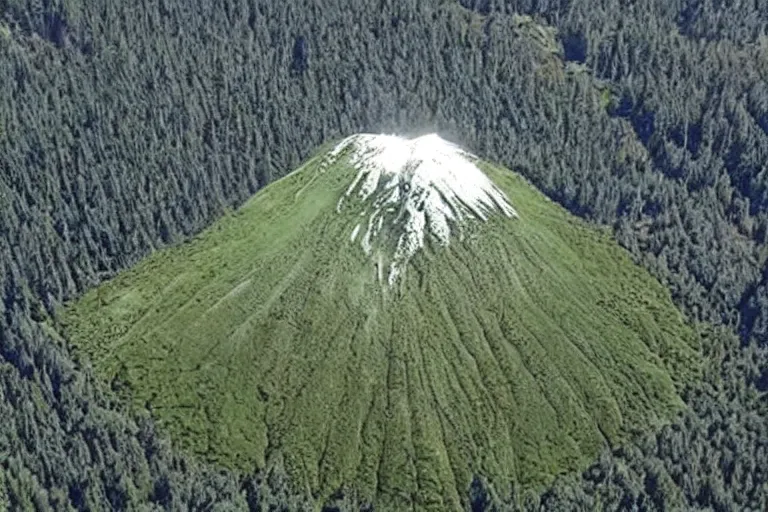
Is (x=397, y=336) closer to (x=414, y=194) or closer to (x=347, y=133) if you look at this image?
(x=414, y=194)

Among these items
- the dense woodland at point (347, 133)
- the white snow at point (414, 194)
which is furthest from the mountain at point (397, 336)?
the dense woodland at point (347, 133)

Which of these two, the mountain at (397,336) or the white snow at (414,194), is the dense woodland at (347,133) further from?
the white snow at (414,194)

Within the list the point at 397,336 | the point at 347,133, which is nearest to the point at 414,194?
the point at 397,336

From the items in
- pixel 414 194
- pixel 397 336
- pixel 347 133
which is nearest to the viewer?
pixel 397 336

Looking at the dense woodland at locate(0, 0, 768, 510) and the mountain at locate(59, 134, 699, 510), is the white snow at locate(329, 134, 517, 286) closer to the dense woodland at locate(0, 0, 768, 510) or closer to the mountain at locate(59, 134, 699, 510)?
the mountain at locate(59, 134, 699, 510)

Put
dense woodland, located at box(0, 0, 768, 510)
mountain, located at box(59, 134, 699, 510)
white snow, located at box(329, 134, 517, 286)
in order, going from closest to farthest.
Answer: dense woodland, located at box(0, 0, 768, 510) < mountain, located at box(59, 134, 699, 510) < white snow, located at box(329, 134, 517, 286)

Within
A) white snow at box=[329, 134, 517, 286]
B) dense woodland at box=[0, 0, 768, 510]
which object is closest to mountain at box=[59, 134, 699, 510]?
white snow at box=[329, 134, 517, 286]
